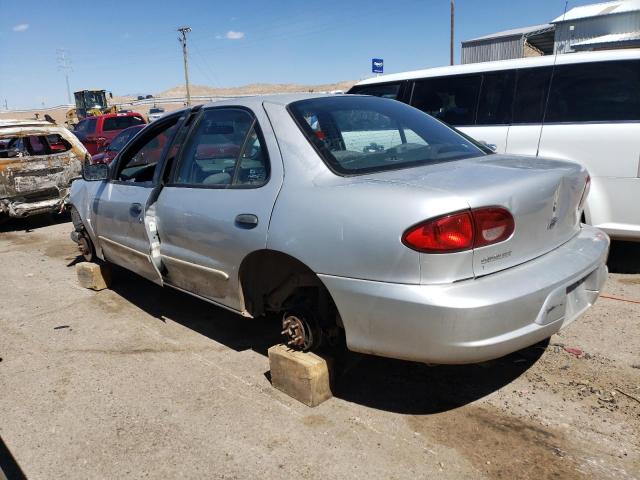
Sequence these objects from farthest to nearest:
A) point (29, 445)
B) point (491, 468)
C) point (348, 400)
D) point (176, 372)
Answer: point (176, 372) < point (348, 400) < point (29, 445) < point (491, 468)

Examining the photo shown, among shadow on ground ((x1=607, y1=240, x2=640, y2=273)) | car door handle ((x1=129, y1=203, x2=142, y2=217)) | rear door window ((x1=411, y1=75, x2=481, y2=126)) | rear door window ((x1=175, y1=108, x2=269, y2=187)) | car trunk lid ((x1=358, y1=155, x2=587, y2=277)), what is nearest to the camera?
car trunk lid ((x1=358, y1=155, x2=587, y2=277))

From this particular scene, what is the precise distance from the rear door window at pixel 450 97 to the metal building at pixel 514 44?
26804mm

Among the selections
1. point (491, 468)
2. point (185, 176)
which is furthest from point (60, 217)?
point (491, 468)

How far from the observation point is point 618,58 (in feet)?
15.0

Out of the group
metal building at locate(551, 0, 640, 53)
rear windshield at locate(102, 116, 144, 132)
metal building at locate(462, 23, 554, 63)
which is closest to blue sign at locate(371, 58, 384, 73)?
rear windshield at locate(102, 116, 144, 132)

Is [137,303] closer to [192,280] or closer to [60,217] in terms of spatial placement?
[192,280]

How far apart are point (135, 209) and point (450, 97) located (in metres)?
3.61

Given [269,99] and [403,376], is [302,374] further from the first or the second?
[269,99]

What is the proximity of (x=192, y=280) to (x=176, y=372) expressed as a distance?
1.96 ft

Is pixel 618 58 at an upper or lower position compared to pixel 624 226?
upper

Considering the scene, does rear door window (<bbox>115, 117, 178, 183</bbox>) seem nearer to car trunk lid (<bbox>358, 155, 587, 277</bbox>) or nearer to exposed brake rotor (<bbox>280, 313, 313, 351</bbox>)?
exposed brake rotor (<bbox>280, 313, 313, 351</bbox>)

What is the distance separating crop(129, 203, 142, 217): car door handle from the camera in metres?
3.84

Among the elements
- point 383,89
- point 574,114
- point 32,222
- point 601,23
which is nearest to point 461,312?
point 574,114

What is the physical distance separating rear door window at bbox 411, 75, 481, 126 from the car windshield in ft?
7.04
